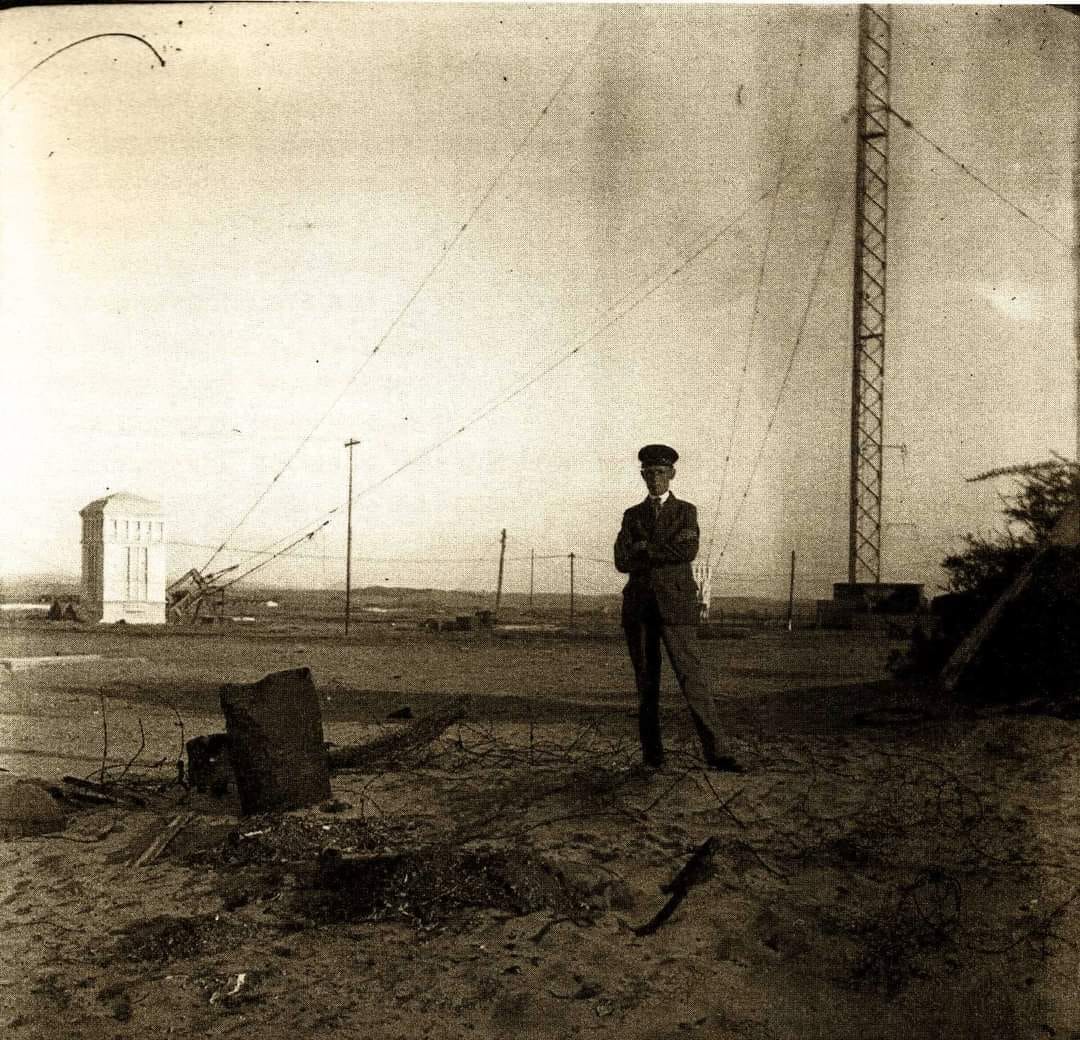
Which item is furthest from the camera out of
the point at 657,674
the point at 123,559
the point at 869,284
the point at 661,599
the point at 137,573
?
the point at 137,573

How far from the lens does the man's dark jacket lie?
536cm

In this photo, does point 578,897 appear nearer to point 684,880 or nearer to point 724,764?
point 684,880

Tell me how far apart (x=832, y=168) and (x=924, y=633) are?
5.42m

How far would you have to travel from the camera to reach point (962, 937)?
11.2 feet

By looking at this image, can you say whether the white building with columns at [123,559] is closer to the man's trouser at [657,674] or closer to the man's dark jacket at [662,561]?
the man's dark jacket at [662,561]

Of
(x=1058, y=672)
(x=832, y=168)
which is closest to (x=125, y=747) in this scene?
(x=832, y=168)

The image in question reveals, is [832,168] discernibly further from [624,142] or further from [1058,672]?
[1058,672]

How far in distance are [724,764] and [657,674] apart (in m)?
0.68

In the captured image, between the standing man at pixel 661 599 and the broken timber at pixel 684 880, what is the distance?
48.1 inches

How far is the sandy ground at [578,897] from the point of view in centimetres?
291

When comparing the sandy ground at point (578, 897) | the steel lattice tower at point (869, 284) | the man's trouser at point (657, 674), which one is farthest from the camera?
the man's trouser at point (657, 674)

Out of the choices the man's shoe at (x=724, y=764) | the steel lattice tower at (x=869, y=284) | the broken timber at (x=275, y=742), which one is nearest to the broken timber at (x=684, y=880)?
the man's shoe at (x=724, y=764)

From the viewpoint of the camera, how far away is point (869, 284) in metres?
5.82

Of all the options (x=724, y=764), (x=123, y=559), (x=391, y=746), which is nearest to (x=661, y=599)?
(x=724, y=764)
